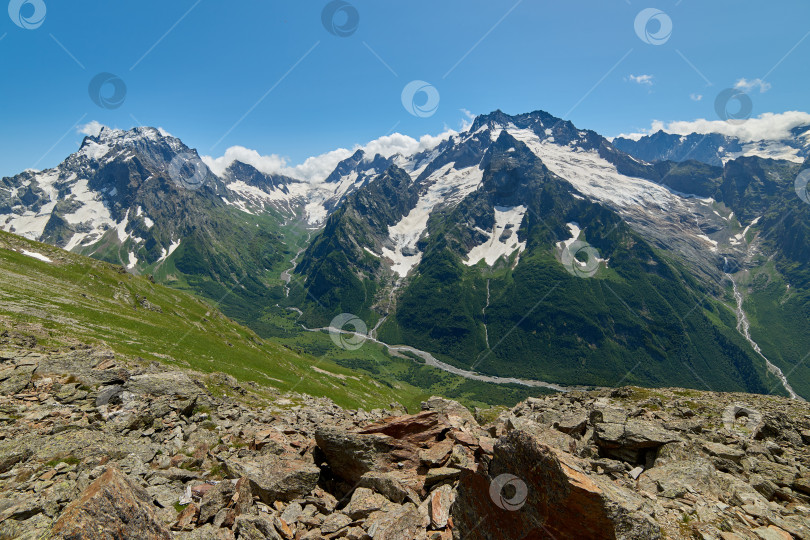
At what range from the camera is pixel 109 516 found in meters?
9.27

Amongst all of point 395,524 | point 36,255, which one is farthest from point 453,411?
point 36,255

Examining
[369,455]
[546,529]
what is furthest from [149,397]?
[546,529]

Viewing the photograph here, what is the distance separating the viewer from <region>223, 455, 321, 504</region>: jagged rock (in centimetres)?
1575

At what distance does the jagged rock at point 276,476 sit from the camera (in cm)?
1575

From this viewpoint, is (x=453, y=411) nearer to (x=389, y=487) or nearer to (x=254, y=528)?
(x=389, y=487)

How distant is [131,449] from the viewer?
18.2 m

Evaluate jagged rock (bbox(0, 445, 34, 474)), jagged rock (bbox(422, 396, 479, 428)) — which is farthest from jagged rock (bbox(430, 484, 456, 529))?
jagged rock (bbox(0, 445, 34, 474))

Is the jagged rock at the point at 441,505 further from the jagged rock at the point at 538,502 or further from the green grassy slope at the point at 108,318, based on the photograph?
the green grassy slope at the point at 108,318

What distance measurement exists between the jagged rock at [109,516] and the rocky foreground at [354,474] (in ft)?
0.10

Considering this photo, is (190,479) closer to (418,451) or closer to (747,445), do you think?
(418,451)

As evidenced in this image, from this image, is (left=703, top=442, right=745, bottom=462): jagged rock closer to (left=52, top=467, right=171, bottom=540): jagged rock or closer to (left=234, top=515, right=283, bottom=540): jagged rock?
(left=234, top=515, right=283, bottom=540): jagged rock

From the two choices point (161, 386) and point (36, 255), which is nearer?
point (161, 386)

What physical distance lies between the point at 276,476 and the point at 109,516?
8.04 meters

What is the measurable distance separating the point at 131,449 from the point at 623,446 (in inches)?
1123
